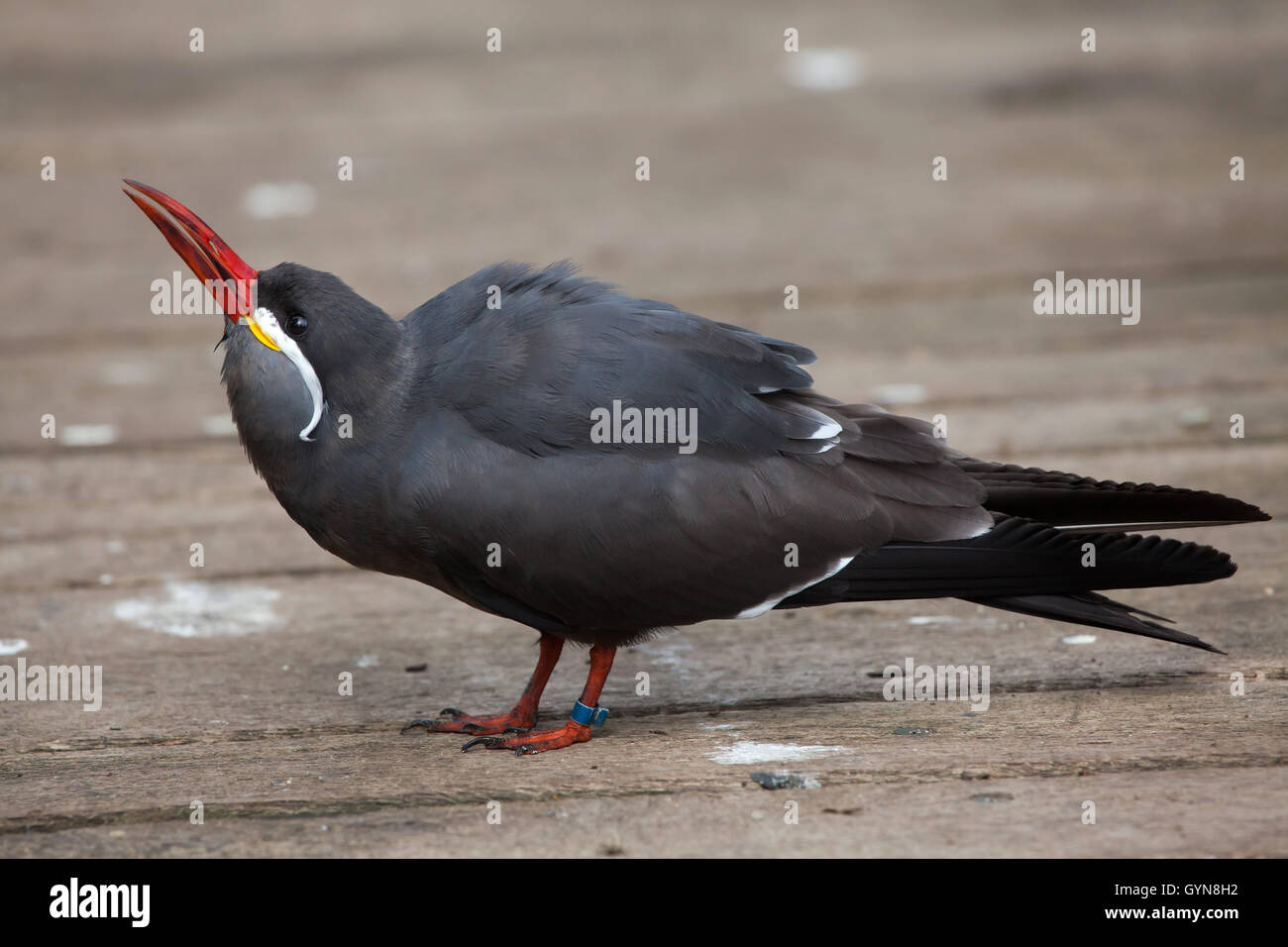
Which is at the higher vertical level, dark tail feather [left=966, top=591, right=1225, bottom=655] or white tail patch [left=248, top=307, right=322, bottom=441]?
white tail patch [left=248, top=307, right=322, bottom=441]

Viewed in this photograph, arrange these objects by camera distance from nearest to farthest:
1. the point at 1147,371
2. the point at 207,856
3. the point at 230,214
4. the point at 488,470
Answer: the point at 207,856 < the point at 488,470 < the point at 1147,371 < the point at 230,214

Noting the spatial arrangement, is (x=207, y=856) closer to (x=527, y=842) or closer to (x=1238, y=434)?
(x=527, y=842)

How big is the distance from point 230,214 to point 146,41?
2.69 metres

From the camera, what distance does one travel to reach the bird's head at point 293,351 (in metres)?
2.90

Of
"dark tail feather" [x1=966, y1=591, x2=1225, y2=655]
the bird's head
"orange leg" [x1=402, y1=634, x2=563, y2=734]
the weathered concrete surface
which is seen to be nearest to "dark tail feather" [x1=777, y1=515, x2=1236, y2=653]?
"dark tail feather" [x1=966, y1=591, x2=1225, y2=655]

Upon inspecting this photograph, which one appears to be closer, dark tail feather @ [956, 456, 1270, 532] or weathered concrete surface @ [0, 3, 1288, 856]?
Answer: weathered concrete surface @ [0, 3, 1288, 856]

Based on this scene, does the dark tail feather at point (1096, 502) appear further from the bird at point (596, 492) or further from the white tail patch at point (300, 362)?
the white tail patch at point (300, 362)

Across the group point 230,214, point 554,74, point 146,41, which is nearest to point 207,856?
point 230,214

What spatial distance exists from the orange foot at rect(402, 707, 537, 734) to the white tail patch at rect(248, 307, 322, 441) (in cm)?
61

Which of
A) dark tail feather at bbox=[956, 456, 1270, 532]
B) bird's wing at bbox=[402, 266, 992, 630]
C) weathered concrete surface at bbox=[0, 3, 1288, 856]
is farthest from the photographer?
dark tail feather at bbox=[956, 456, 1270, 532]

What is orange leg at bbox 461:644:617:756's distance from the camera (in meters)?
2.88

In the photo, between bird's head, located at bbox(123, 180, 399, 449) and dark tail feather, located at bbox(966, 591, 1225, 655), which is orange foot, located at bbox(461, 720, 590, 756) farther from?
dark tail feather, located at bbox(966, 591, 1225, 655)

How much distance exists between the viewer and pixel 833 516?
9.72ft

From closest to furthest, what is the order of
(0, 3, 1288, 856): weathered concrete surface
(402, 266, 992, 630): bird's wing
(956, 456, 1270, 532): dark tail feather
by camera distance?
(0, 3, 1288, 856): weathered concrete surface < (402, 266, 992, 630): bird's wing < (956, 456, 1270, 532): dark tail feather
